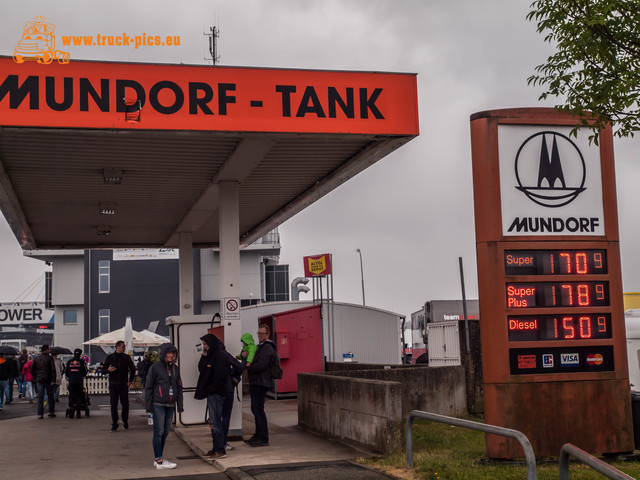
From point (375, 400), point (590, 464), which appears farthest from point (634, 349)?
point (590, 464)

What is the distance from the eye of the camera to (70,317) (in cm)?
5878

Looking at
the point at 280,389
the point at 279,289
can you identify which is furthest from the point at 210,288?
the point at 280,389

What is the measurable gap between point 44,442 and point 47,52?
734 centimetres

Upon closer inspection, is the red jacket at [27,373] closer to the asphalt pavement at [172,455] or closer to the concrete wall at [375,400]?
the asphalt pavement at [172,455]

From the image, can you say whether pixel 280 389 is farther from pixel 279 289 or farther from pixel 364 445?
pixel 279 289

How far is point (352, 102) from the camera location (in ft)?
41.7

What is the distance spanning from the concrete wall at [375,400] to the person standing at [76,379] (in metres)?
7.26

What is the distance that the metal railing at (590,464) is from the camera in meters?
5.85

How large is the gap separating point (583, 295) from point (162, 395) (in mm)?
5943

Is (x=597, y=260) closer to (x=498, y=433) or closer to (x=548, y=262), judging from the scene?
(x=548, y=262)

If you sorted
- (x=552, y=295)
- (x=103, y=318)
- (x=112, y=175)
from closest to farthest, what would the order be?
(x=552, y=295) → (x=112, y=175) → (x=103, y=318)

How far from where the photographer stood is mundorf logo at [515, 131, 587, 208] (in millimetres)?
11289

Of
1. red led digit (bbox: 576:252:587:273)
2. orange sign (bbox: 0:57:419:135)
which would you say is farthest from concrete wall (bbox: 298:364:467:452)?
orange sign (bbox: 0:57:419:135)

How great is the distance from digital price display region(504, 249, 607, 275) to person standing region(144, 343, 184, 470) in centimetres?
487
